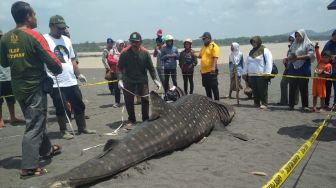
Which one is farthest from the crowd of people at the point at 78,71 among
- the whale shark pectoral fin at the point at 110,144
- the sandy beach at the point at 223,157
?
the whale shark pectoral fin at the point at 110,144

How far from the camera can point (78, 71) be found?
7863mm

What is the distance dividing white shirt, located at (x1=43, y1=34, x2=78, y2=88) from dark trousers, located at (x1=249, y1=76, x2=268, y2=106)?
5.72 metres

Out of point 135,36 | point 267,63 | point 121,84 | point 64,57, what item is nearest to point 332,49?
point 267,63

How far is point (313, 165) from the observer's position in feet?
18.5

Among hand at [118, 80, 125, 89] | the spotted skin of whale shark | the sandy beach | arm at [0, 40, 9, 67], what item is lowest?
the sandy beach

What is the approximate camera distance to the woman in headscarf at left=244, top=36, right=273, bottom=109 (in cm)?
1065

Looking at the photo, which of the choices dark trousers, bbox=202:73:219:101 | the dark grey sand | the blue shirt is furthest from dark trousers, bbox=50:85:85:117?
the blue shirt

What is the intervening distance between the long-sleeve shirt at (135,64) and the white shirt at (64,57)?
1.42 metres

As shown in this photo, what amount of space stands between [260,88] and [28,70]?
7.28 meters

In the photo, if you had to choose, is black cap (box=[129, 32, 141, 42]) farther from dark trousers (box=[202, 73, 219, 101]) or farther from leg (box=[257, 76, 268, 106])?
leg (box=[257, 76, 268, 106])

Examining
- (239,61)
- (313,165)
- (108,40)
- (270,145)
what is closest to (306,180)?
(313,165)

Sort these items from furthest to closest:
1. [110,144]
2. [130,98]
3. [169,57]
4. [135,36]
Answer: [169,57] → [130,98] → [135,36] → [110,144]

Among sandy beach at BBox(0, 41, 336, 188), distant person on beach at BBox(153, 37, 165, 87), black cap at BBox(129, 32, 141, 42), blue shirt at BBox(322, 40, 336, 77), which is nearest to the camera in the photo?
sandy beach at BBox(0, 41, 336, 188)

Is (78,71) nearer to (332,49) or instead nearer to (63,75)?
(63,75)
